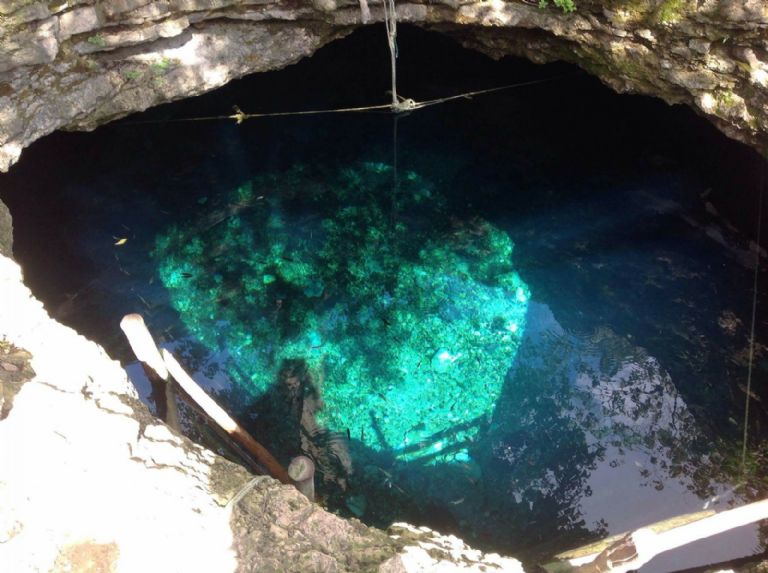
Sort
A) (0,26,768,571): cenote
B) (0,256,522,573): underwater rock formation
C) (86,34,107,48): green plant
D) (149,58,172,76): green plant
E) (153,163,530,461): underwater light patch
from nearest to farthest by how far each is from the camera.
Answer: (0,256,522,573): underwater rock formation → (0,26,768,571): cenote → (86,34,107,48): green plant → (153,163,530,461): underwater light patch → (149,58,172,76): green plant

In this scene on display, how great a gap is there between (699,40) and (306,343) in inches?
178

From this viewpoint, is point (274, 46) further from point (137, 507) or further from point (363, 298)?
point (137, 507)

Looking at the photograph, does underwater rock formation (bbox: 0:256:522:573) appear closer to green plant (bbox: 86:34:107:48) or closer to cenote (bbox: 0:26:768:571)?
cenote (bbox: 0:26:768:571)

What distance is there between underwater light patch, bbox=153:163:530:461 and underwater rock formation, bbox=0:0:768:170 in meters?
1.65

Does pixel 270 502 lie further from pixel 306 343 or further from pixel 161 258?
pixel 161 258

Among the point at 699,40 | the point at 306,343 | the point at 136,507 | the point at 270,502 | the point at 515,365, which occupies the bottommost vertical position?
the point at 515,365

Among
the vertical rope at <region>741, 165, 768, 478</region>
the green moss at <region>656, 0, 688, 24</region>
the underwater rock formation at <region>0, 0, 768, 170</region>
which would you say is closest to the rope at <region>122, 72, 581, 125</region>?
the underwater rock formation at <region>0, 0, 768, 170</region>

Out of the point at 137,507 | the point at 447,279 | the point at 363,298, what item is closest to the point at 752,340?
the point at 447,279

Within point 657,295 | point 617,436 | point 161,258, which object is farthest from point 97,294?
point 657,295

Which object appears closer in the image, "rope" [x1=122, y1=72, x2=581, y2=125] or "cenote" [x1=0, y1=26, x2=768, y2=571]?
"cenote" [x1=0, y1=26, x2=768, y2=571]

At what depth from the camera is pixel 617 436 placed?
18.0 feet

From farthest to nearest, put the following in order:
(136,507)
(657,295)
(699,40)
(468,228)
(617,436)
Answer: (468,228), (657,295), (617,436), (699,40), (136,507)

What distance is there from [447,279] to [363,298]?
968 millimetres

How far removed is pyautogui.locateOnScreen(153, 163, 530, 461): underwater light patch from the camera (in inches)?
227
